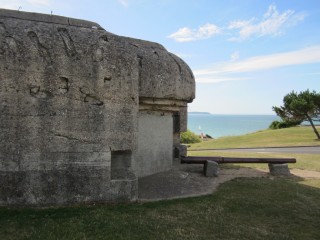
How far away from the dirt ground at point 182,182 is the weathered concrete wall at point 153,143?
17cm

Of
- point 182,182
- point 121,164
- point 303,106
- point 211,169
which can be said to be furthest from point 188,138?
point 121,164

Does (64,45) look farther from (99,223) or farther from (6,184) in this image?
(99,223)

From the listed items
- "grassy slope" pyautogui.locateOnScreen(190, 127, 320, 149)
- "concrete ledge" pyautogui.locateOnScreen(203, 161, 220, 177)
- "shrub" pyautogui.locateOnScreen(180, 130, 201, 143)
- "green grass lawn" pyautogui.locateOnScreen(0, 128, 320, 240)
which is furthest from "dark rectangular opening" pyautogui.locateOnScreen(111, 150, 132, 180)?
"shrub" pyautogui.locateOnScreen(180, 130, 201, 143)

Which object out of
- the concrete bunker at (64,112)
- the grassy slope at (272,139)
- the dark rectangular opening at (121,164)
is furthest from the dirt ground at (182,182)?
the grassy slope at (272,139)

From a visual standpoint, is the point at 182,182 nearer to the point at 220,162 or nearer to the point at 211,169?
the point at 211,169

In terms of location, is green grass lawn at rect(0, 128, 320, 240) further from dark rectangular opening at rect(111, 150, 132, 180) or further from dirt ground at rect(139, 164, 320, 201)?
dark rectangular opening at rect(111, 150, 132, 180)

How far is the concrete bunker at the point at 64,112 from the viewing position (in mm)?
4574

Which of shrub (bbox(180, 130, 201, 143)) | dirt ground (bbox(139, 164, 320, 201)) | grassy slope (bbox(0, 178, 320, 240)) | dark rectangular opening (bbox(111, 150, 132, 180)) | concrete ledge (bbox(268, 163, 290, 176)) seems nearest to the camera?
grassy slope (bbox(0, 178, 320, 240))

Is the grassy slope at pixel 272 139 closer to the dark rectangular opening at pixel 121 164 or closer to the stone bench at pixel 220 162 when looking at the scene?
the stone bench at pixel 220 162

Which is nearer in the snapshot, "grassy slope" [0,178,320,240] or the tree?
"grassy slope" [0,178,320,240]

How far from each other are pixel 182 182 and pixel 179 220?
77.0 inches

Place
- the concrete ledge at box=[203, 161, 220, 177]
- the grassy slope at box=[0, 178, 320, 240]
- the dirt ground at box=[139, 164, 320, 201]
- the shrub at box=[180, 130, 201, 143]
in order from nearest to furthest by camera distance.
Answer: the grassy slope at box=[0, 178, 320, 240] < the dirt ground at box=[139, 164, 320, 201] < the concrete ledge at box=[203, 161, 220, 177] < the shrub at box=[180, 130, 201, 143]

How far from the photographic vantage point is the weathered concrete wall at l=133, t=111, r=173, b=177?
652cm

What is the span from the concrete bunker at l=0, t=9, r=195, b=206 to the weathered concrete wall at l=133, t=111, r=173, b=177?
3.94 feet
